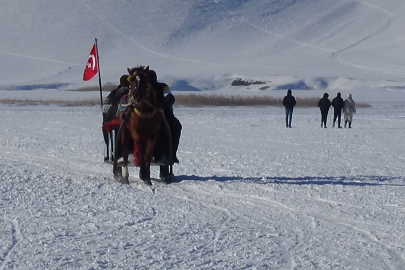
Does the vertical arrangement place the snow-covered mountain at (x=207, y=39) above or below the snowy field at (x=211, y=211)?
above

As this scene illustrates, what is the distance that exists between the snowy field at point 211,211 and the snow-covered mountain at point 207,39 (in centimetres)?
6826

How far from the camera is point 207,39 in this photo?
353 ft

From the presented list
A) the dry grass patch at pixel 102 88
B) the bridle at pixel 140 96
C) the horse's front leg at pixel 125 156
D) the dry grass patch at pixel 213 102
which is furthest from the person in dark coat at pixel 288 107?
the dry grass patch at pixel 102 88

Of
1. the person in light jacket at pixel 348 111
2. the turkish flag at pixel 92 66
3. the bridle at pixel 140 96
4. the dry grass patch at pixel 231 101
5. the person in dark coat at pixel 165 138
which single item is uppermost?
the turkish flag at pixel 92 66

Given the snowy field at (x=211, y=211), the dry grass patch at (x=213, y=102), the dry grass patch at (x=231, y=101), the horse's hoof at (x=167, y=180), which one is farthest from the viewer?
the dry grass patch at (x=231, y=101)

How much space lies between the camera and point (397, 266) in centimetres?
687

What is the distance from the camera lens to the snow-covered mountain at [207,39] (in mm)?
90250

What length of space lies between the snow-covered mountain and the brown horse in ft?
234

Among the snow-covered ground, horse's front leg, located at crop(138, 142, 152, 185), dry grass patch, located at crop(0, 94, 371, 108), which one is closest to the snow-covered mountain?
dry grass patch, located at crop(0, 94, 371, 108)

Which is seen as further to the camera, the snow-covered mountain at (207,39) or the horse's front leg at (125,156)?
the snow-covered mountain at (207,39)

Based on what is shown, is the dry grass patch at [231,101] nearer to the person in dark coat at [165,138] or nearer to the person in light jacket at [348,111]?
the person in light jacket at [348,111]

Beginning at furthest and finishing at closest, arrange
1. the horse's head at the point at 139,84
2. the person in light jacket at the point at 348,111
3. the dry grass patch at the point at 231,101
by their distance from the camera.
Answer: the dry grass patch at the point at 231,101 < the person in light jacket at the point at 348,111 < the horse's head at the point at 139,84

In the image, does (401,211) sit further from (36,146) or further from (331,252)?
(36,146)

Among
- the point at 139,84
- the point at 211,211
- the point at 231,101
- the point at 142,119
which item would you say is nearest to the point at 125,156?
the point at 142,119
